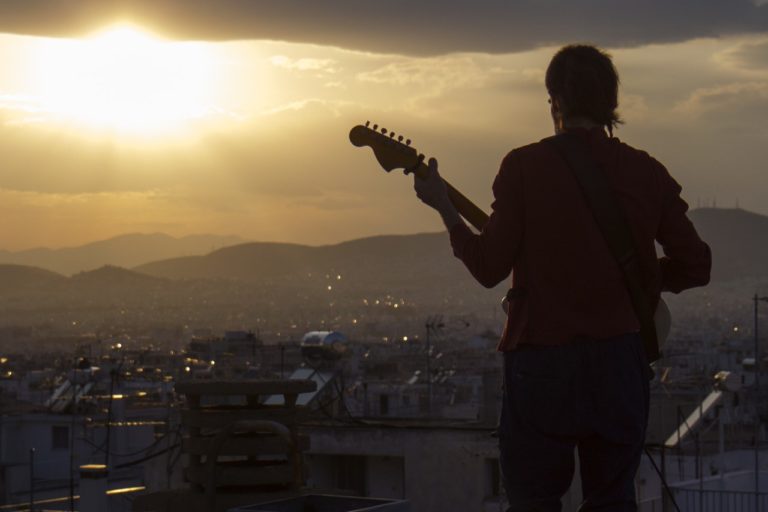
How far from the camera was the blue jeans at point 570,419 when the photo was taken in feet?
14.5

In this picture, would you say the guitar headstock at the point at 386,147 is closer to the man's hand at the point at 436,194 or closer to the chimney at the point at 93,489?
the man's hand at the point at 436,194

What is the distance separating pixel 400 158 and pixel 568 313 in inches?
36.2

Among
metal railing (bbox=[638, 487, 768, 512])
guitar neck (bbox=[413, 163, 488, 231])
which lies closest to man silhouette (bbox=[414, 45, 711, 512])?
guitar neck (bbox=[413, 163, 488, 231])

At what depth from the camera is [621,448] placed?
14.7 feet

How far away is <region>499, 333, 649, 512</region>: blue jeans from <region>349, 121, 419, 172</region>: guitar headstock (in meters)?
0.85

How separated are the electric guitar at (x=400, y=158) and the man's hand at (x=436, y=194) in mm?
45

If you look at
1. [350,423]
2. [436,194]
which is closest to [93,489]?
[436,194]

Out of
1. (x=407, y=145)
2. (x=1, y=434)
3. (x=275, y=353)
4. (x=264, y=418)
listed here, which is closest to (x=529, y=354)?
(x=407, y=145)

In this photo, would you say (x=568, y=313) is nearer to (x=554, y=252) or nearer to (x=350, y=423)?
(x=554, y=252)

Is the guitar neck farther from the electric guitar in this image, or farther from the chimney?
the chimney

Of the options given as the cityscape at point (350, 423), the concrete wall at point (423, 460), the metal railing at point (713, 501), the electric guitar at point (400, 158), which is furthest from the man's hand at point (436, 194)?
the concrete wall at point (423, 460)

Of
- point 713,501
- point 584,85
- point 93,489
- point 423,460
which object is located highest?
point 584,85

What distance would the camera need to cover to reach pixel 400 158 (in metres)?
5.08

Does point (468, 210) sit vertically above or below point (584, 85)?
below
